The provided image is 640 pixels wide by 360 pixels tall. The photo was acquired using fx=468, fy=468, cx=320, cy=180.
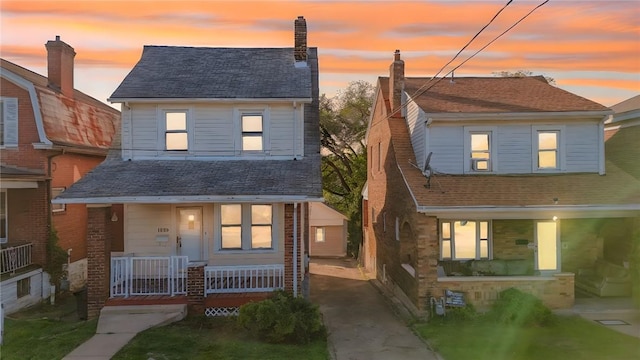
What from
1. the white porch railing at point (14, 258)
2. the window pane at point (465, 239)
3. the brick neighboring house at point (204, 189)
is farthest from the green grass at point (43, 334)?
the window pane at point (465, 239)

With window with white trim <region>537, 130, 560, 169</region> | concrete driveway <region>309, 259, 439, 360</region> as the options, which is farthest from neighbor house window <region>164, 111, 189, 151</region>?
window with white trim <region>537, 130, 560, 169</region>

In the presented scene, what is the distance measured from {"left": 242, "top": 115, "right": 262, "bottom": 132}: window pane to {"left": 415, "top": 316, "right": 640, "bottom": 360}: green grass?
791 cm

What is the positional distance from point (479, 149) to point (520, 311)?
5.33m

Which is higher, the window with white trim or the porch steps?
the window with white trim

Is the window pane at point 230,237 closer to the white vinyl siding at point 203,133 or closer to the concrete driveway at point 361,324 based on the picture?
the white vinyl siding at point 203,133

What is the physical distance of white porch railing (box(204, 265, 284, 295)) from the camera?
12.6 meters

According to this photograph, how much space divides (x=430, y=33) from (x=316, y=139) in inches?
208

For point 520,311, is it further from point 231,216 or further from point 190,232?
point 190,232

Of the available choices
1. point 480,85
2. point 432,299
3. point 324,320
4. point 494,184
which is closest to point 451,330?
point 432,299

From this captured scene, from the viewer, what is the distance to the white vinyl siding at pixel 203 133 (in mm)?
15266

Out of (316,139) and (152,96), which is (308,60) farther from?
(152,96)

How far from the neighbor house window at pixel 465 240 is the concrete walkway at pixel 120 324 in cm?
858

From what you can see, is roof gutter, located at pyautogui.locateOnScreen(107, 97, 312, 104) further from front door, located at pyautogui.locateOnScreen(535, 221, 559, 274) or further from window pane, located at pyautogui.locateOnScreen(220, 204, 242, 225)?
front door, located at pyautogui.locateOnScreen(535, 221, 559, 274)

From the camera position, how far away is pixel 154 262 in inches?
559
